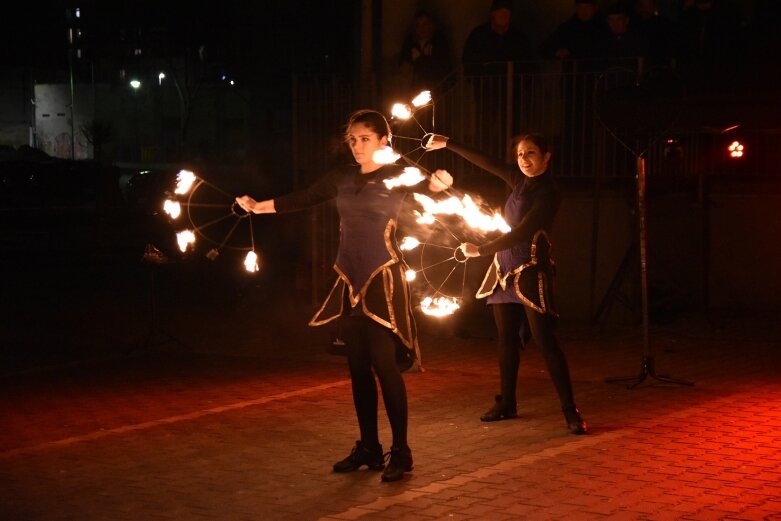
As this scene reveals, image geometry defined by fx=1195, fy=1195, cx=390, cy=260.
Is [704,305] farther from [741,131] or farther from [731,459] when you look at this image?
[731,459]

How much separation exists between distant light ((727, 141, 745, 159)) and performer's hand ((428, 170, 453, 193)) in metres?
9.03

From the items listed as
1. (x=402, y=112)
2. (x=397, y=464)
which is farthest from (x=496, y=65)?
(x=397, y=464)

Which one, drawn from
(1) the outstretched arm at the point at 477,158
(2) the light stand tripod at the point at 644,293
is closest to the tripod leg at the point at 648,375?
(2) the light stand tripod at the point at 644,293

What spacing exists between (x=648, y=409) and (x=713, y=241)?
6.39 metres

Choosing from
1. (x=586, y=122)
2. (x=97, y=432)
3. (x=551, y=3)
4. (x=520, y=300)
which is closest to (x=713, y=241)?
(x=586, y=122)

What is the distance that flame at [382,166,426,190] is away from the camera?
727cm

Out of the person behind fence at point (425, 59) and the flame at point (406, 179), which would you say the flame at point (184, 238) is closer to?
the flame at point (406, 179)

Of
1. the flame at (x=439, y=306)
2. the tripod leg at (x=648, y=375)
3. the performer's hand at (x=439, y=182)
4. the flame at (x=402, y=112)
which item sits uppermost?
the flame at (x=402, y=112)

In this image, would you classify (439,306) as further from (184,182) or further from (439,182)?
(184,182)

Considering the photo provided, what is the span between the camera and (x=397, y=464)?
23.6 ft

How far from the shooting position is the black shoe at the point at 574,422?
837cm

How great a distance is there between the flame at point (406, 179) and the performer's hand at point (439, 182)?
8 centimetres

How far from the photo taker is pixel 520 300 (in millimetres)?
8430

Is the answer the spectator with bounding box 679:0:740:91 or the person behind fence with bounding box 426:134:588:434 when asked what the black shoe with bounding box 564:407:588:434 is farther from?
the spectator with bounding box 679:0:740:91
